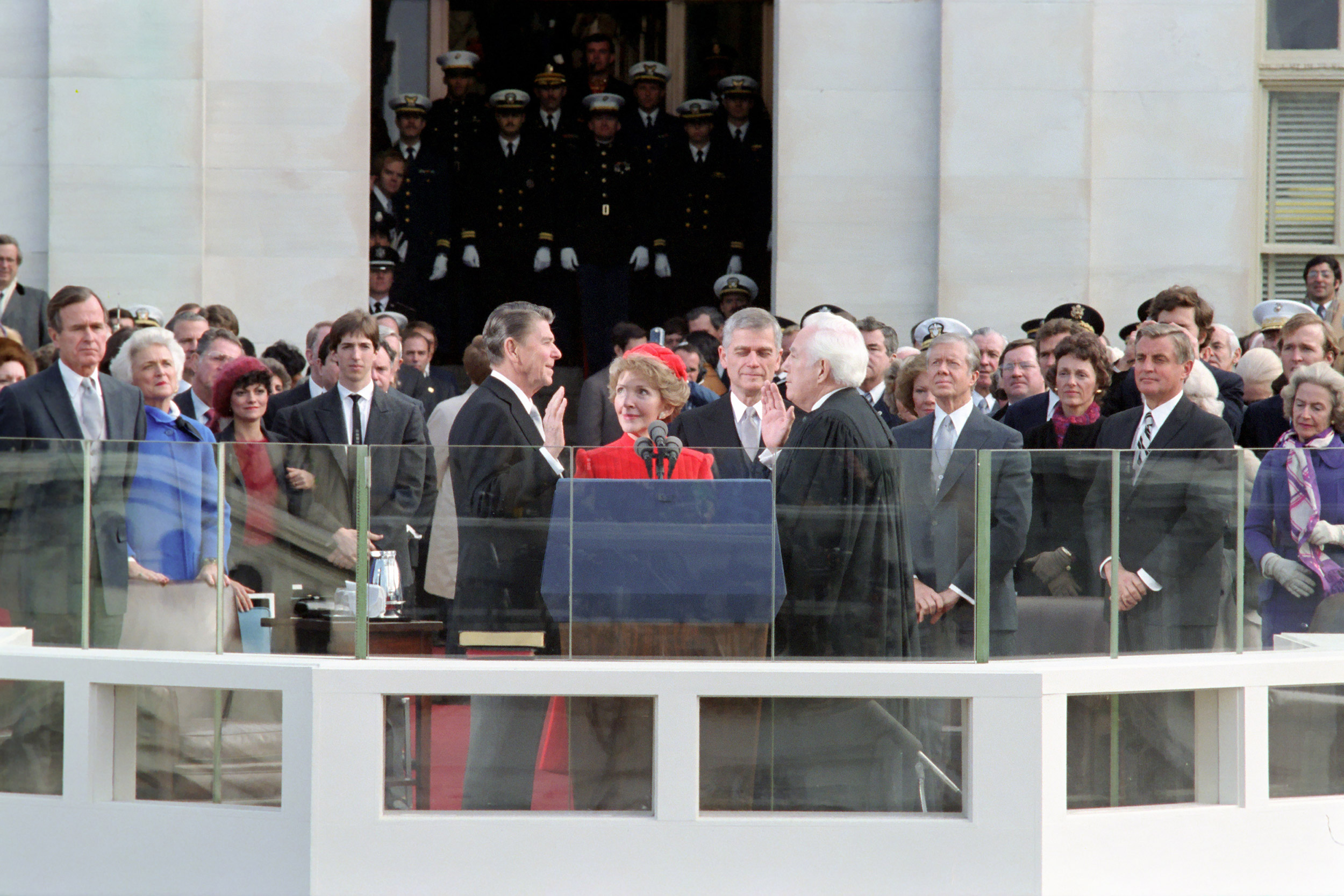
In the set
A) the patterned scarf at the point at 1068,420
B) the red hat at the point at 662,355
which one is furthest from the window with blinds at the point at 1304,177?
the red hat at the point at 662,355

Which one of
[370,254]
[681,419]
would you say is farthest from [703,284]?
[681,419]

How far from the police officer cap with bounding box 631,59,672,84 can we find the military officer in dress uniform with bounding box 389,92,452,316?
1.90m

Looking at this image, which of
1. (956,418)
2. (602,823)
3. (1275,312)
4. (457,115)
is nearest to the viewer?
(602,823)

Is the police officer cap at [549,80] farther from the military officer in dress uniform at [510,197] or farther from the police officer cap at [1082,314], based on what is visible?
the police officer cap at [1082,314]

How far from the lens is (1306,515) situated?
619 centimetres

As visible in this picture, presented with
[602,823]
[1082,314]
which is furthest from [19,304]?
[1082,314]

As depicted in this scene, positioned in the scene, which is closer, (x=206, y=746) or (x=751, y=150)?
(x=206, y=746)

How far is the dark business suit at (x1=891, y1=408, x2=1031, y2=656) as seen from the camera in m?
5.76

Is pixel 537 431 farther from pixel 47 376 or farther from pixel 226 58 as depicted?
pixel 226 58

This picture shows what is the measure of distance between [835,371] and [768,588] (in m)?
0.89

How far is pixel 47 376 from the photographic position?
672 cm

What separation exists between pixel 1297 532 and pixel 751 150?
820cm

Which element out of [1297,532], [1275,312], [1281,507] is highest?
[1275,312]

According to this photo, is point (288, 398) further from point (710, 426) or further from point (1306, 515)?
point (1306, 515)
